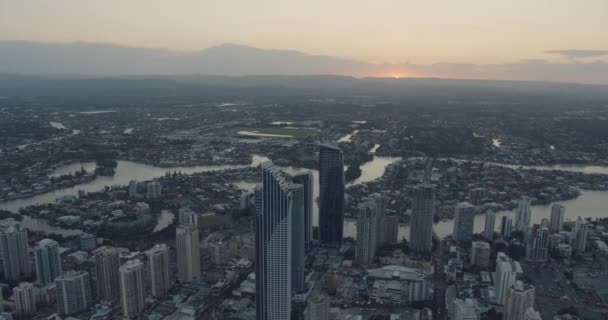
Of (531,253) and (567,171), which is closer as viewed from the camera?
(531,253)

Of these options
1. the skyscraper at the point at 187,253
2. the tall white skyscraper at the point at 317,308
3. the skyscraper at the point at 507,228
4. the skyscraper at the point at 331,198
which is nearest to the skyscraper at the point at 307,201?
the skyscraper at the point at 331,198

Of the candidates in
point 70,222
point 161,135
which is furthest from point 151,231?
point 161,135

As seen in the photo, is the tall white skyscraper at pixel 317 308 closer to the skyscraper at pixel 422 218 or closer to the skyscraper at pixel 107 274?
the skyscraper at pixel 107 274

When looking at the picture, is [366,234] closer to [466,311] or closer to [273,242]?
[466,311]

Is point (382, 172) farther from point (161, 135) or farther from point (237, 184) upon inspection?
point (161, 135)

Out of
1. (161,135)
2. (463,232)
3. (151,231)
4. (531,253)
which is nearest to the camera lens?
(531,253)

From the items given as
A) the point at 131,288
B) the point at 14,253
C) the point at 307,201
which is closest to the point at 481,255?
the point at 307,201
